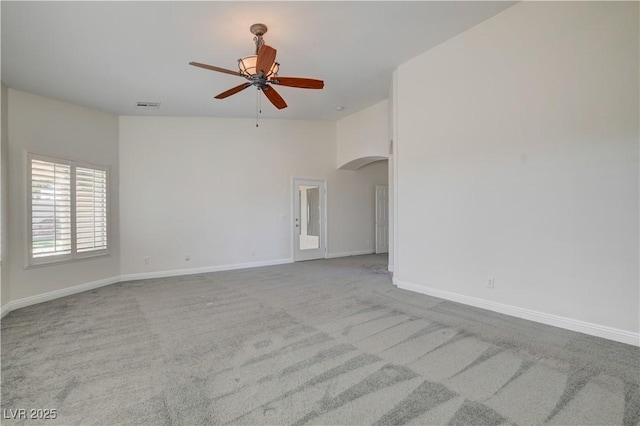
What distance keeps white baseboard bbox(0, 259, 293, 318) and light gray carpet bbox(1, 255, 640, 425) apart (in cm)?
38

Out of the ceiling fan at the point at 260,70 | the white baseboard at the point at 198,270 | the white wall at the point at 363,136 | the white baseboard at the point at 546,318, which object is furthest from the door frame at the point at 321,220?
the ceiling fan at the point at 260,70

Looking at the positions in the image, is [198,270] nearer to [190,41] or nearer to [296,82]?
[190,41]

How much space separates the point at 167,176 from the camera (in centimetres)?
609

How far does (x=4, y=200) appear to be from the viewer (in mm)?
4016

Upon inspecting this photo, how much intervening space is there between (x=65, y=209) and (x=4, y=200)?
79 cm

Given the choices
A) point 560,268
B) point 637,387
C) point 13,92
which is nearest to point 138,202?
point 13,92

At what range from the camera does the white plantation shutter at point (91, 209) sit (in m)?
5.03

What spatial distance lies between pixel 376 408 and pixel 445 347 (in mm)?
1138

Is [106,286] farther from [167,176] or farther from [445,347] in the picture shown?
[445,347]

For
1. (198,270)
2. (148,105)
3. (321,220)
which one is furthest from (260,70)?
(321,220)

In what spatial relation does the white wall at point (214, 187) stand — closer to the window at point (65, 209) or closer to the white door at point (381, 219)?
the window at point (65, 209)

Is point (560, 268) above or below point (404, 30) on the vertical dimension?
below

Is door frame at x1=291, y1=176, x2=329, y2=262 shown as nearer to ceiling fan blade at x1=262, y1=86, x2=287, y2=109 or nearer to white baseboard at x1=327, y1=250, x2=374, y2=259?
white baseboard at x1=327, y1=250, x2=374, y2=259

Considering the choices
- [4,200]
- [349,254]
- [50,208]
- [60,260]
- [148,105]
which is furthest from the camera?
[349,254]
